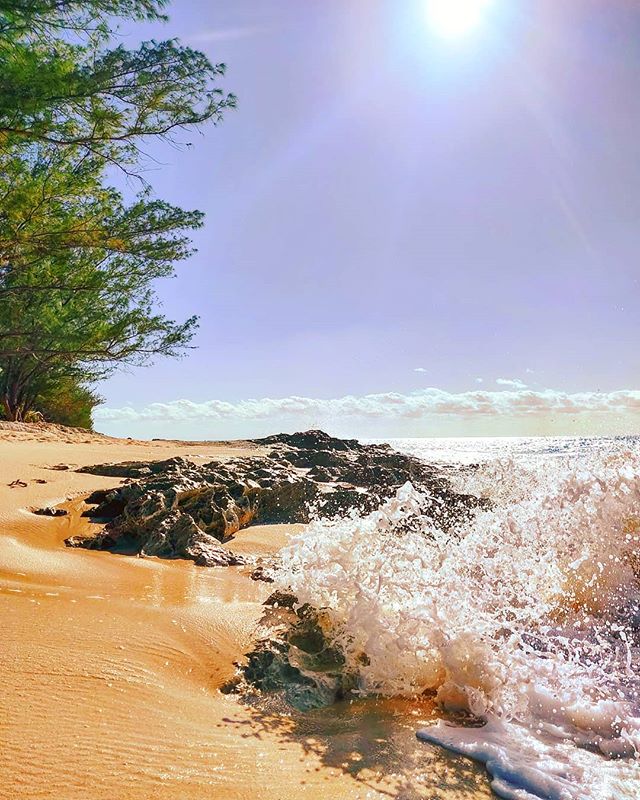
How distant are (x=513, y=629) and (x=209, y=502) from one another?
2939 millimetres

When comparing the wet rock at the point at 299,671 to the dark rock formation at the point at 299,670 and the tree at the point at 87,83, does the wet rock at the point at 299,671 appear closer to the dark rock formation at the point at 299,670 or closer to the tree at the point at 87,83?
the dark rock formation at the point at 299,670

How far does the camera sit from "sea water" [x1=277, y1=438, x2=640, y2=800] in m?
2.21

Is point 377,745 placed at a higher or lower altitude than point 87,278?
lower

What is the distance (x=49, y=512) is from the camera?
201 inches

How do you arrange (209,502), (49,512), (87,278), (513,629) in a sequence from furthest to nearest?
(87,278), (209,502), (49,512), (513,629)

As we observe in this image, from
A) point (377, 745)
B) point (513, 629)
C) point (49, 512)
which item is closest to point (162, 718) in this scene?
point (377, 745)

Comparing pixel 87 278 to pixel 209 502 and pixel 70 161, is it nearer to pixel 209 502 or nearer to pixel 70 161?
pixel 70 161

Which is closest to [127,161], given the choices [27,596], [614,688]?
[27,596]

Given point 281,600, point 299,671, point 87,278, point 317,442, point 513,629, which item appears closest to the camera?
point 299,671

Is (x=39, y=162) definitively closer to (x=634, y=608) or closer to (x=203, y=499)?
(x=203, y=499)

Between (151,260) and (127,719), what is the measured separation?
23.5ft

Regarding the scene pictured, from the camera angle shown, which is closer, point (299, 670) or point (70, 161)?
point (299, 670)

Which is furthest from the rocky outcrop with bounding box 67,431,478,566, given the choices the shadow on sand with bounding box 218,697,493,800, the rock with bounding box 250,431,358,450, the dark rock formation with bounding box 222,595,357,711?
the rock with bounding box 250,431,358,450

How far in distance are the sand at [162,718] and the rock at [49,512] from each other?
131 centimetres
